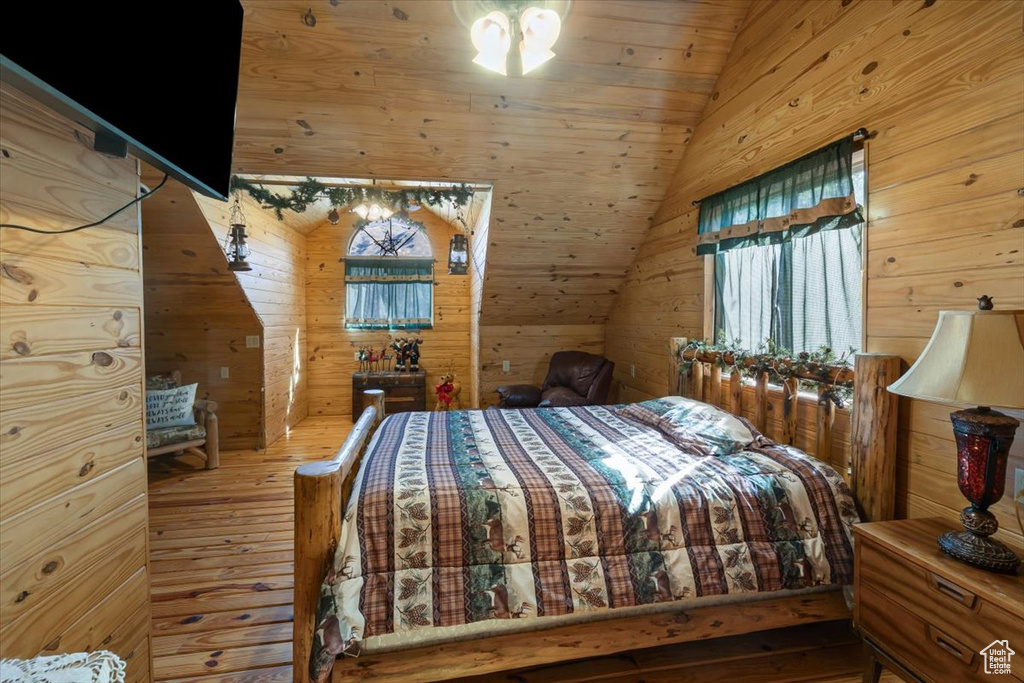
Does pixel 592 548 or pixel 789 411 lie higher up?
pixel 789 411

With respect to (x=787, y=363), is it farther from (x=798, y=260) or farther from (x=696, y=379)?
(x=696, y=379)

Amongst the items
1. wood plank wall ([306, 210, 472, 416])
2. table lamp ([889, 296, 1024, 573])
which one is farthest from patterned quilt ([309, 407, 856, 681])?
wood plank wall ([306, 210, 472, 416])

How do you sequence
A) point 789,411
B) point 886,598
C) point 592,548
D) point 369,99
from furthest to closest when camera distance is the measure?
1. point 369,99
2. point 789,411
3. point 592,548
4. point 886,598

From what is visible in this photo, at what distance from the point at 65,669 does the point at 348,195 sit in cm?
341

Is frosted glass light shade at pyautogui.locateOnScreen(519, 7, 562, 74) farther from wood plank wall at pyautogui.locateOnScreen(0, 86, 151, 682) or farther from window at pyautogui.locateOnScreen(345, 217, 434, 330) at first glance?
window at pyautogui.locateOnScreen(345, 217, 434, 330)

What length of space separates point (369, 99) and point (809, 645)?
3670mm

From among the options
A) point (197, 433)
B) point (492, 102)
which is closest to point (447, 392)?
point (197, 433)

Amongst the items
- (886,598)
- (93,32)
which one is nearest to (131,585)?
(93,32)

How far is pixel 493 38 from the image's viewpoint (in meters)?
1.76

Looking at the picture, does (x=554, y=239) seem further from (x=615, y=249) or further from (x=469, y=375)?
(x=469, y=375)

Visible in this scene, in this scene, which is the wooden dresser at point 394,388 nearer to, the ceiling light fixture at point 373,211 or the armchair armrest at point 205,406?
the armchair armrest at point 205,406

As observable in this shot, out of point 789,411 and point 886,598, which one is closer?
point 886,598

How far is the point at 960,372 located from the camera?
1.19 meters

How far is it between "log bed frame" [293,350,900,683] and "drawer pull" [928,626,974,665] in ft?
1.58
